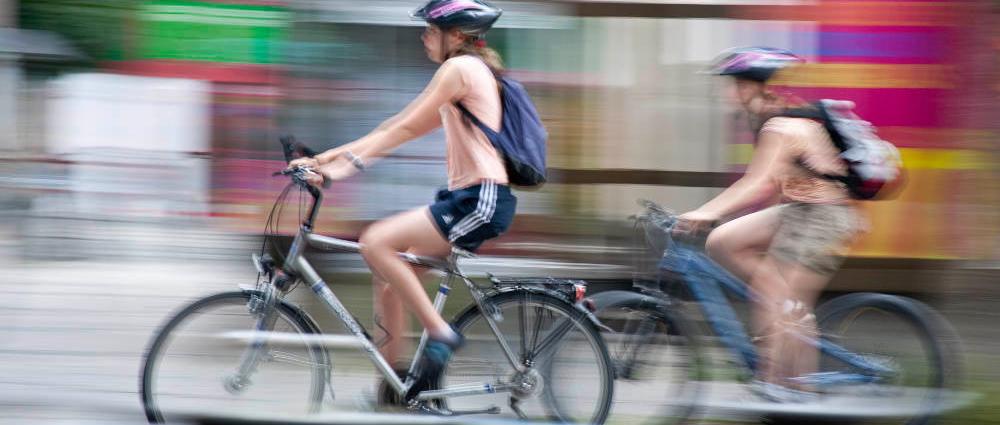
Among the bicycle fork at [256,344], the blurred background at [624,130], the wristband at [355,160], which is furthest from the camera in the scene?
the blurred background at [624,130]

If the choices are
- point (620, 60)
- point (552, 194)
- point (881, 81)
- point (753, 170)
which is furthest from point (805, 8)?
point (753, 170)

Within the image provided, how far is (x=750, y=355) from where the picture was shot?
4.89m

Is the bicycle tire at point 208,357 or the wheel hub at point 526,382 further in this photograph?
the wheel hub at point 526,382

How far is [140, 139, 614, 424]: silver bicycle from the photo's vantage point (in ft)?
14.8

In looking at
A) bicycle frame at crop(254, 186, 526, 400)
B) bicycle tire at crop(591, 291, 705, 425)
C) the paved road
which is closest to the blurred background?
the paved road

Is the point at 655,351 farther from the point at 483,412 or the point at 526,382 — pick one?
the point at 483,412

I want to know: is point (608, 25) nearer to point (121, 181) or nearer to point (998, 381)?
point (998, 381)

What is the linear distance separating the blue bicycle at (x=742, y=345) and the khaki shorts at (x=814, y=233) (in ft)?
0.64

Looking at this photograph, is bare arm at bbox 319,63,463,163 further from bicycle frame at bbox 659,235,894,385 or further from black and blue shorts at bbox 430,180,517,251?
bicycle frame at bbox 659,235,894,385

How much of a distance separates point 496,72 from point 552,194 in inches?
89.8

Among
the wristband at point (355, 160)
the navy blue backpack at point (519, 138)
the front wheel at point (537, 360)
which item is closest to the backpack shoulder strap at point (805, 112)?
the navy blue backpack at point (519, 138)

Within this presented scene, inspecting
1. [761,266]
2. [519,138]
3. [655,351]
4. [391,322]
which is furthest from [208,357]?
[761,266]

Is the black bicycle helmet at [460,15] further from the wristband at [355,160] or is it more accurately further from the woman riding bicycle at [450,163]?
the wristband at [355,160]

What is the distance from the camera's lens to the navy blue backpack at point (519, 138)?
14.6 feet
